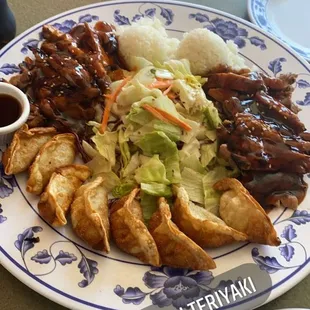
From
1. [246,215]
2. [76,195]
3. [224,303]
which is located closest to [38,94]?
[76,195]

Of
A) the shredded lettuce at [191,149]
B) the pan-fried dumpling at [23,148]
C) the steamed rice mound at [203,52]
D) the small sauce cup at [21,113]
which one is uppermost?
the steamed rice mound at [203,52]

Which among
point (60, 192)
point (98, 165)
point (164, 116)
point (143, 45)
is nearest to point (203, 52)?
point (143, 45)

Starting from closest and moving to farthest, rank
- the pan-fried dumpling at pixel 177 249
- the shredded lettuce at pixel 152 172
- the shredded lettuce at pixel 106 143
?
the pan-fried dumpling at pixel 177 249 → the shredded lettuce at pixel 152 172 → the shredded lettuce at pixel 106 143

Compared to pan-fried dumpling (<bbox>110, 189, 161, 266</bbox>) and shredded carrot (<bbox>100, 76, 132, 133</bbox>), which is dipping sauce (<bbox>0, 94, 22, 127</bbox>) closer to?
shredded carrot (<bbox>100, 76, 132, 133</bbox>)

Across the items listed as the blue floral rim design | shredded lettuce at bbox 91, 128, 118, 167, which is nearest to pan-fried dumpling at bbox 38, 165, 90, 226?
shredded lettuce at bbox 91, 128, 118, 167

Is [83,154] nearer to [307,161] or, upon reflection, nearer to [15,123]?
[15,123]

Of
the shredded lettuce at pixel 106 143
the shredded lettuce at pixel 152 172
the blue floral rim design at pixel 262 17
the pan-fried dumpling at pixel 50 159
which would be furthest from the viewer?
the blue floral rim design at pixel 262 17

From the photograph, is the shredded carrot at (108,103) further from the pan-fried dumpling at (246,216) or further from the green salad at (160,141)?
the pan-fried dumpling at (246,216)

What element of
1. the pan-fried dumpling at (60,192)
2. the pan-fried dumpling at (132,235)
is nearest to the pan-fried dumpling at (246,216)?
the pan-fried dumpling at (132,235)
